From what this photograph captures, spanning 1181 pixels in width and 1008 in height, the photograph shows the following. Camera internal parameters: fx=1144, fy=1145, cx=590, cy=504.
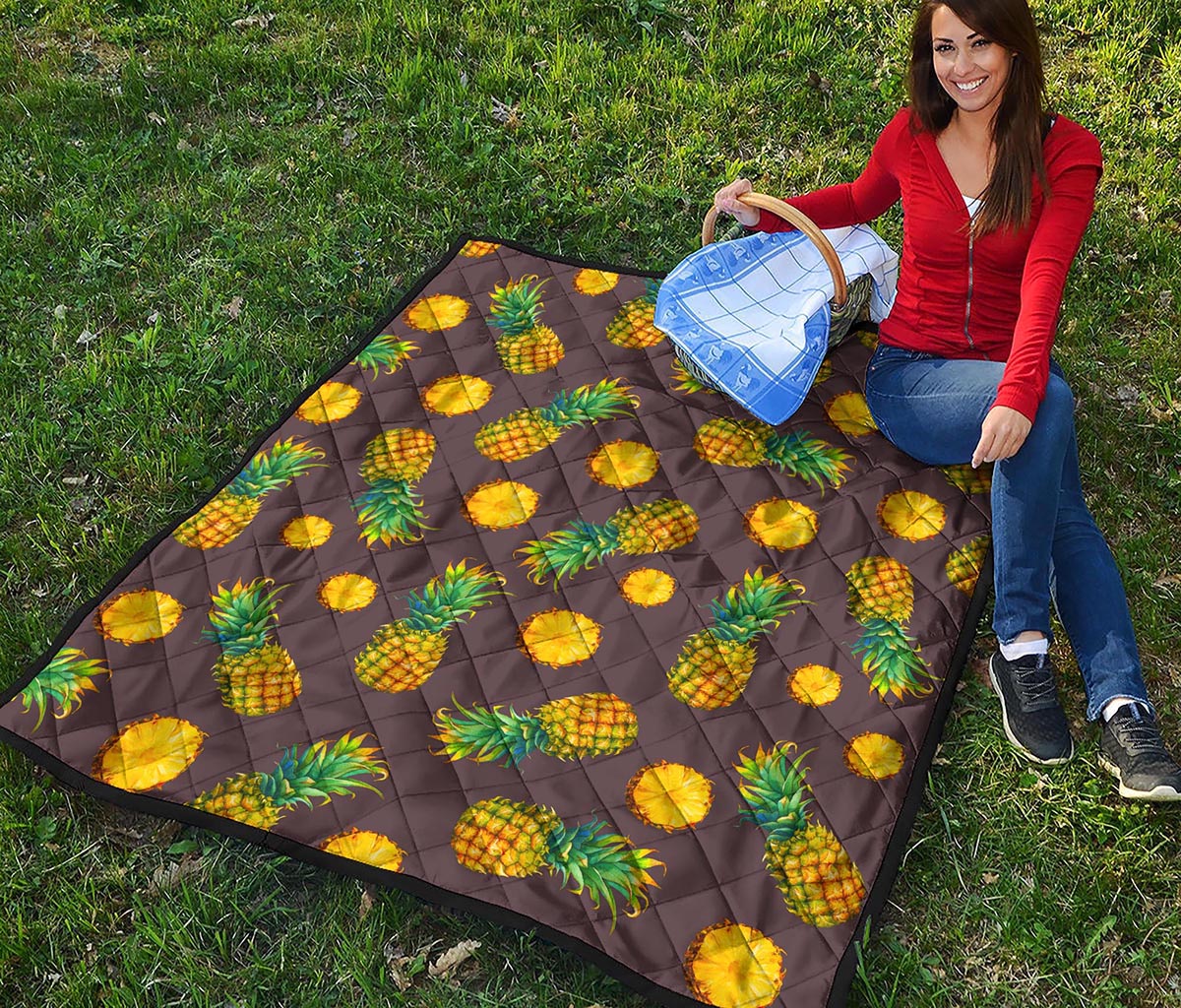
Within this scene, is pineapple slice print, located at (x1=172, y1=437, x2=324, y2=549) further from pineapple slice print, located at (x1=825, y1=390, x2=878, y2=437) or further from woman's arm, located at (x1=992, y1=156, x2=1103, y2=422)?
woman's arm, located at (x1=992, y1=156, x2=1103, y2=422)

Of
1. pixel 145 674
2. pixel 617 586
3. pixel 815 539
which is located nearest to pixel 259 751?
pixel 145 674

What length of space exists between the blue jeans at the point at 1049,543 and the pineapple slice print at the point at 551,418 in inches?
32.9

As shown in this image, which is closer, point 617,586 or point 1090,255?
point 617,586

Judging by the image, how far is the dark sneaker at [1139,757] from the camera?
2.31m

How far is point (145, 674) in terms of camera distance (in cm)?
257

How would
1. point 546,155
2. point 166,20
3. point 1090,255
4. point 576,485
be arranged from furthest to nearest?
point 166,20 → point 546,155 → point 1090,255 → point 576,485

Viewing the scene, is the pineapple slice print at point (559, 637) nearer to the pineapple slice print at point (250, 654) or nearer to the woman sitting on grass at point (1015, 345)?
the pineapple slice print at point (250, 654)

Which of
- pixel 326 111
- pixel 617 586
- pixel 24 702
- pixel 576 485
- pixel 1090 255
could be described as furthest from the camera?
pixel 326 111

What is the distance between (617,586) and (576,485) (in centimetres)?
33

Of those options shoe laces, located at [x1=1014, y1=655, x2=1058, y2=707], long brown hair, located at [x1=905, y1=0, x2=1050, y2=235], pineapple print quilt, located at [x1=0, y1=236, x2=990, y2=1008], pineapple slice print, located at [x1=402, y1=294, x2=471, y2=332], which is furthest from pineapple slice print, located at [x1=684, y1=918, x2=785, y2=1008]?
pineapple slice print, located at [x1=402, y1=294, x2=471, y2=332]

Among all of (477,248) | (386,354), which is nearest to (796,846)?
(386,354)

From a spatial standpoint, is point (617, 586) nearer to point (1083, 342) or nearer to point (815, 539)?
point (815, 539)

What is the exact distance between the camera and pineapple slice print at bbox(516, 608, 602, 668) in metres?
2.58

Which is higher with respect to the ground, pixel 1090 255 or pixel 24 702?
pixel 1090 255
